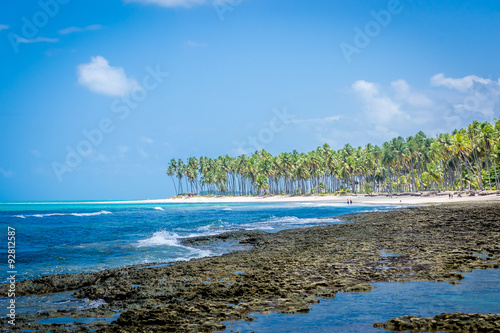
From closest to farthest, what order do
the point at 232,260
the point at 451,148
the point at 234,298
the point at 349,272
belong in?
the point at 234,298, the point at 349,272, the point at 232,260, the point at 451,148

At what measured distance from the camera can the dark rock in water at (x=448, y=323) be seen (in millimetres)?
7074

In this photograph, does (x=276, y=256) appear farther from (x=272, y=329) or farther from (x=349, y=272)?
(x=272, y=329)

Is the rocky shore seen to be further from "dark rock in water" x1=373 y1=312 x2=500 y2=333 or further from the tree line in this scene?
the tree line

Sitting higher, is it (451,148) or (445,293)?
(451,148)

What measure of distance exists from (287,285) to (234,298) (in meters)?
1.79

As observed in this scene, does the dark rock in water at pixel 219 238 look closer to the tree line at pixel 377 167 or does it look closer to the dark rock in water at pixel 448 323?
the dark rock in water at pixel 448 323

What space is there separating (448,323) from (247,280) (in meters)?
6.37

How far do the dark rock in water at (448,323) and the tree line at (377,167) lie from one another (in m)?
73.2

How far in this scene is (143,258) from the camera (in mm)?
20734

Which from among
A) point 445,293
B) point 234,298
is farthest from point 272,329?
point 445,293

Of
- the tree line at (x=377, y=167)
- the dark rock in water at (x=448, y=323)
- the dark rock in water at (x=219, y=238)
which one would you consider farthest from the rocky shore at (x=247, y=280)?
the tree line at (x=377, y=167)

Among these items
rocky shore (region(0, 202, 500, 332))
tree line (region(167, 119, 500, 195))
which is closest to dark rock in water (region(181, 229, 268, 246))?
rocky shore (region(0, 202, 500, 332))

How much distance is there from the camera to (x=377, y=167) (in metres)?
134

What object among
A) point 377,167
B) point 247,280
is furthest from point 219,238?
point 377,167
